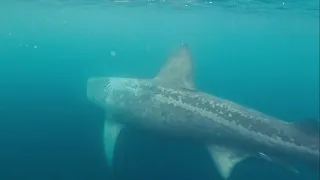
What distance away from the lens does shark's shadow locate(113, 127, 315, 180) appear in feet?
36.4

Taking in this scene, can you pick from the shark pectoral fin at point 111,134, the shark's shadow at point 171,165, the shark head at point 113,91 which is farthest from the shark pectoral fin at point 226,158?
the shark pectoral fin at point 111,134

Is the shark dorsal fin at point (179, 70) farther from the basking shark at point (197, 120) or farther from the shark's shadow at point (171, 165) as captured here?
the shark's shadow at point (171, 165)

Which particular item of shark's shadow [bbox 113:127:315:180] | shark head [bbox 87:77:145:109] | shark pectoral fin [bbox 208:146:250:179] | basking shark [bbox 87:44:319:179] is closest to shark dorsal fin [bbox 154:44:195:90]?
basking shark [bbox 87:44:319:179]

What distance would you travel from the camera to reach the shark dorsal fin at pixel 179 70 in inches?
403

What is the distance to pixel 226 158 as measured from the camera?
8.92 meters

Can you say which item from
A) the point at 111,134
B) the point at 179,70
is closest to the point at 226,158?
the point at 179,70

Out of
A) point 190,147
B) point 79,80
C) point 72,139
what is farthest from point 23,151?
point 79,80

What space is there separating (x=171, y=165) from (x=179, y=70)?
10.9 feet

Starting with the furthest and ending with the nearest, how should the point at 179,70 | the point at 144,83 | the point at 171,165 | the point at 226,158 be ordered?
the point at 171,165
the point at 144,83
the point at 179,70
the point at 226,158

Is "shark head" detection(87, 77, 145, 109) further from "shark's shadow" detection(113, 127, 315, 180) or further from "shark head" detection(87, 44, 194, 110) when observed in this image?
"shark's shadow" detection(113, 127, 315, 180)

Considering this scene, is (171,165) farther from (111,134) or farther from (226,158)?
(226,158)

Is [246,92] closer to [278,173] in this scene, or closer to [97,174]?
[278,173]

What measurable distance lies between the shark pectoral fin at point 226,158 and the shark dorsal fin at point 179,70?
1940mm

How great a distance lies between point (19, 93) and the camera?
20031mm
